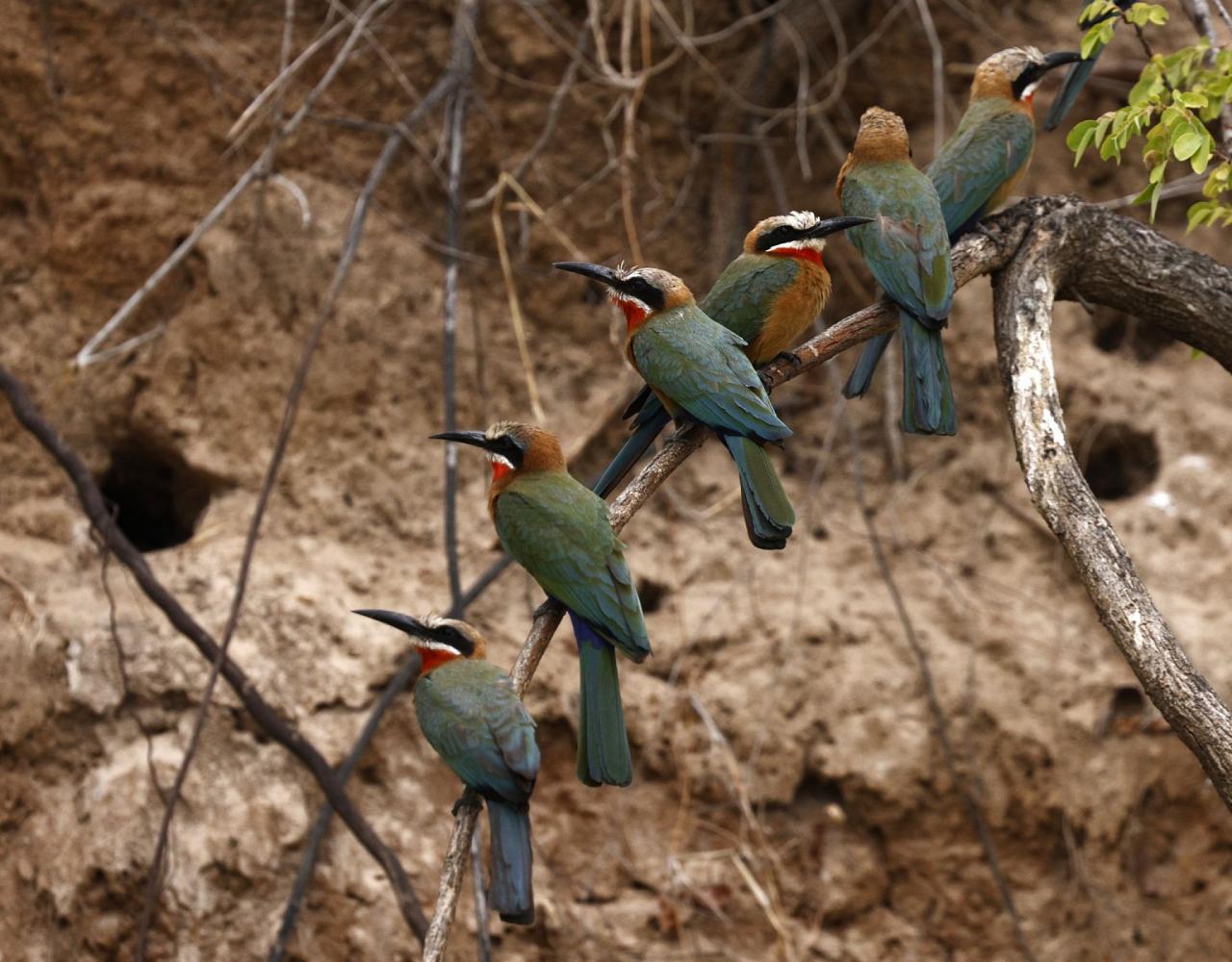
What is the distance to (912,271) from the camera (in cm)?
274

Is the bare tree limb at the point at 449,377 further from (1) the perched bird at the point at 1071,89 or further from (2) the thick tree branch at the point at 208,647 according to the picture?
(1) the perched bird at the point at 1071,89

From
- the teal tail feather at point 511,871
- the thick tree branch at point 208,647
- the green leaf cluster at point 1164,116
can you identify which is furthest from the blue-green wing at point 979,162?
the thick tree branch at point 208,647

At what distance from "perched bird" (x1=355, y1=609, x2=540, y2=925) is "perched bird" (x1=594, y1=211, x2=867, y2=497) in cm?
54

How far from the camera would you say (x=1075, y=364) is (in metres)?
4.43

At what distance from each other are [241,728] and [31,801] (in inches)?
20.3

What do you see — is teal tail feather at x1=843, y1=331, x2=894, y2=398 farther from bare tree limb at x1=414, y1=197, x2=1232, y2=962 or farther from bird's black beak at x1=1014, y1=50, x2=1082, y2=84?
bird's black beak at x1=1014, y1=50, x2=1082, y2=84

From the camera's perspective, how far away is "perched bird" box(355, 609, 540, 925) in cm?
216

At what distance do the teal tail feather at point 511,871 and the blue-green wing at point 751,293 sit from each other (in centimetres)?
107

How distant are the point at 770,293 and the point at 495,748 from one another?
1.03 meters

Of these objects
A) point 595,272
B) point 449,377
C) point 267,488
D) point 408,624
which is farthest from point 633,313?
point 267,488

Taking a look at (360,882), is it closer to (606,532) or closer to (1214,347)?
(606,532)

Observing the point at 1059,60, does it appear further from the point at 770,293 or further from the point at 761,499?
the point at 761,499

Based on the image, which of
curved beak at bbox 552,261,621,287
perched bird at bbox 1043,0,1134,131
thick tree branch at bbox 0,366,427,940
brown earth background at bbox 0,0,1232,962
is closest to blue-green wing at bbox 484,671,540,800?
curved beak at bbox 552,261,621,287

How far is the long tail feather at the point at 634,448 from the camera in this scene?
2732mm
